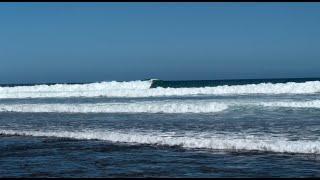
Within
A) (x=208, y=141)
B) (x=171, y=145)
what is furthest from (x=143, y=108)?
(x=208, y=141)

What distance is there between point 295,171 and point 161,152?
3.98 m

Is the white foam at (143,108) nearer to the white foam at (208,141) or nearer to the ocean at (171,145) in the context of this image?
the ocean at (171,145)

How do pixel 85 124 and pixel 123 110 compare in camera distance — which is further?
pixel 123 110

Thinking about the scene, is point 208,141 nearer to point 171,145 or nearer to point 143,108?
point 171,145

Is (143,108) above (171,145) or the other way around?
above

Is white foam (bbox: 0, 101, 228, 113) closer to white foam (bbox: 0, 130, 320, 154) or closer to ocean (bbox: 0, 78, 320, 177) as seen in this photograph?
ocean (bbox: 0, 78, 320, 177)

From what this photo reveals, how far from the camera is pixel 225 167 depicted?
428 inches

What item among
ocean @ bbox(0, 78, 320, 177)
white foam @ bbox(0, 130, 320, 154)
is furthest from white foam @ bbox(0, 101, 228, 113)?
white foam @ bbox(0, 130, 320, 154)

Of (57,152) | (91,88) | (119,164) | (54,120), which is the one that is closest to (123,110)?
(54,120)

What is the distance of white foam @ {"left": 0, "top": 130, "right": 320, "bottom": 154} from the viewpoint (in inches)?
505

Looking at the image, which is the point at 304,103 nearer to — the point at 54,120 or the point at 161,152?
the point at 54,120

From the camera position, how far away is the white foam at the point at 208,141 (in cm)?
1282

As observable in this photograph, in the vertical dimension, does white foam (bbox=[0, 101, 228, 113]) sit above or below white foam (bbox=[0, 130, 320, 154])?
above

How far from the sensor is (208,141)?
14.1 meters
